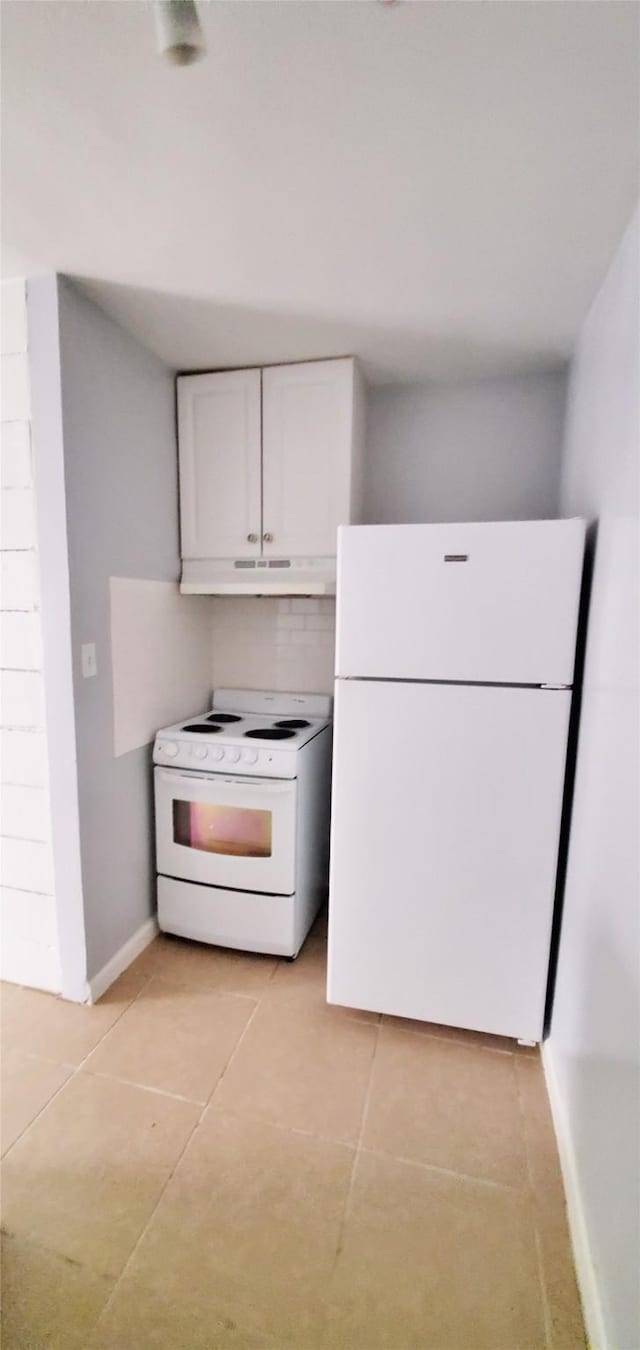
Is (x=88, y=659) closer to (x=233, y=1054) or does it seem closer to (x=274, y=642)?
(x=274, y=642)

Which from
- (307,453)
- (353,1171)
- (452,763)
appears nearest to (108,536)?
(307,453)

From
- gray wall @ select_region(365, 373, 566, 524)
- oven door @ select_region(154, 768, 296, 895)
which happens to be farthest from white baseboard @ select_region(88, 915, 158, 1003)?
gray wall @ select_region(365, 373, 566, 524)

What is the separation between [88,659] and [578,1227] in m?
1.93

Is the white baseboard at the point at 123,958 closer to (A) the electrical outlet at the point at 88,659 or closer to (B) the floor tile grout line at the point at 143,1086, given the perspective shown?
(B) the floor tile grout line at the point at 143,1086

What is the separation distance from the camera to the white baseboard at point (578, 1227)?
97cm

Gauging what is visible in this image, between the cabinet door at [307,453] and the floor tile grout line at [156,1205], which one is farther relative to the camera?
the cabinet door at [307,453]

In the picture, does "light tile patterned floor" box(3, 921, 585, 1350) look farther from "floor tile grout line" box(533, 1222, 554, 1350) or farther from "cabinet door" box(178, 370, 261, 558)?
"cabinet door" box(178, 370, 261, 558)

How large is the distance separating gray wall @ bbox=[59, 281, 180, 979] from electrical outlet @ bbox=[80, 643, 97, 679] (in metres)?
0.02

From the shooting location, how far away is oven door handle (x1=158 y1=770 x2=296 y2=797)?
1904 mm

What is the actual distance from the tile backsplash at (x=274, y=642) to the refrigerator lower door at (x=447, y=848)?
2.87 ft

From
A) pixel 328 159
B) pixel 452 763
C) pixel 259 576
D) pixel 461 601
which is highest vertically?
pixel 328 159

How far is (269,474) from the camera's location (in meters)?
2.09

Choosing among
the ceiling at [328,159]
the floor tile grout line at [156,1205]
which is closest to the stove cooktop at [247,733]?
the floor tile grout line at [156,1205]

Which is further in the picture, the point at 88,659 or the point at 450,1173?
the point at 88,659
